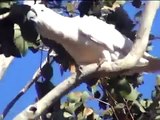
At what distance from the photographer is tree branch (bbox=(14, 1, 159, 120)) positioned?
1.50 metres

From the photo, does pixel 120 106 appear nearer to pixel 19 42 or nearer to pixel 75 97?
pixel 75 97

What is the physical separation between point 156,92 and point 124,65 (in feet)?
3.14

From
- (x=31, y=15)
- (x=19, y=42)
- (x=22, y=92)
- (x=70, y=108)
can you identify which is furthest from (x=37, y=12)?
(x=70, y=108)

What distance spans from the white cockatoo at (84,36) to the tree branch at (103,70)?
436 mm

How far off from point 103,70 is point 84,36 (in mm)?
665

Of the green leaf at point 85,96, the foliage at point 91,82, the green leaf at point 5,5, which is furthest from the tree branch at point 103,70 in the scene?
the green leaf at point 85,96

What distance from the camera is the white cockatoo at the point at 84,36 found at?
6.83ft

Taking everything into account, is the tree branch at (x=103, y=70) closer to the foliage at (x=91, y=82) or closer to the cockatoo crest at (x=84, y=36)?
the foliage at (x=91, y=82)

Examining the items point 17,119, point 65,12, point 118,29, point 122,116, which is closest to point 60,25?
point 65,12

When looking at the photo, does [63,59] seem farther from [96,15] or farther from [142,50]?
[142,50]

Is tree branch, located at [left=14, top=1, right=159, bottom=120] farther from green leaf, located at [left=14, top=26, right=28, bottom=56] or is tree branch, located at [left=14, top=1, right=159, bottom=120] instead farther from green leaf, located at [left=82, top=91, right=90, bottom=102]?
green leaf, located at [left=82, top=91, right=90, bottom=102]

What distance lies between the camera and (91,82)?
205cm

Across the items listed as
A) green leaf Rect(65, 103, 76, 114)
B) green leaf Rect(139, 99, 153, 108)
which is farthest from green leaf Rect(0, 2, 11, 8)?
green leaf Rect(139, 99, 153, 108)

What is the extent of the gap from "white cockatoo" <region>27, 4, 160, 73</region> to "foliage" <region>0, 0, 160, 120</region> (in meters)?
0.04
